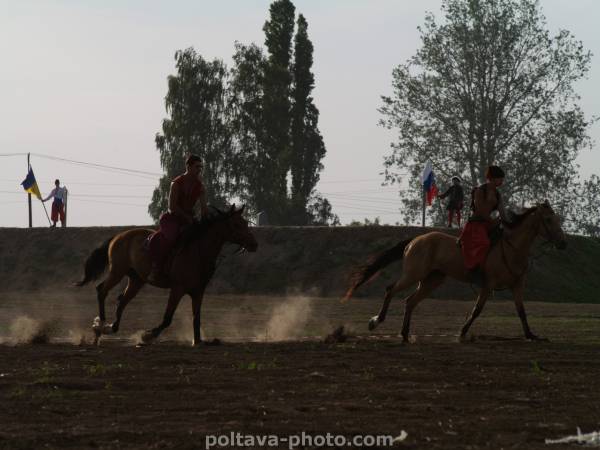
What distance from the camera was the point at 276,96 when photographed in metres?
68.4

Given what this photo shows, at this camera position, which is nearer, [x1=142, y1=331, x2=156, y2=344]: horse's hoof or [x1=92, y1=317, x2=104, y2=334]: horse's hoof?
[x1=142, y1=331, x2=156, y2=344]: horse's hoof

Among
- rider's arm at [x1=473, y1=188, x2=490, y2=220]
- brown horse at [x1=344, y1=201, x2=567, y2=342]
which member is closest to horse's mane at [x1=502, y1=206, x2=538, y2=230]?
brown horse at [x1=344, y1=201, x2=567, y2=342]

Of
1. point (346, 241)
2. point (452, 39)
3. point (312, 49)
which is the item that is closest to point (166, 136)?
point (312, 49)

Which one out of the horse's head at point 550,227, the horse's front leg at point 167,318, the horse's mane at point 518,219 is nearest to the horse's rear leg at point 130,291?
the horse's front leg at point 167,318

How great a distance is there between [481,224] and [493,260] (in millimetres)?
563

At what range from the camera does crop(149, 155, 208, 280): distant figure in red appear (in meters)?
18.6

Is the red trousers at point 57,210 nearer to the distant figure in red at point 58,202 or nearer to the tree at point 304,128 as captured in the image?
the distant figure in red at point 58,202

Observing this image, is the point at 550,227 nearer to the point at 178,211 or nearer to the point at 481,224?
the point at 481,224

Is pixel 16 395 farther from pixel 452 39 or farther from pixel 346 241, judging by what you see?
pixel 452 39

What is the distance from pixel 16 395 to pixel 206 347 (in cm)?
611

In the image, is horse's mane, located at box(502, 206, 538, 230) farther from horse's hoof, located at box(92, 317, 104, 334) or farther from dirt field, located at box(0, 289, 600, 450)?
horse's hoof, located at box(92, 317, 104, 334)

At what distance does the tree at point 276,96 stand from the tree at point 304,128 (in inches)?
19.1

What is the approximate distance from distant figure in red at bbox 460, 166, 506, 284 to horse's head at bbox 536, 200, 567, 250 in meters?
0.61

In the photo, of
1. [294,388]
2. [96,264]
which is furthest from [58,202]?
[294,388]
